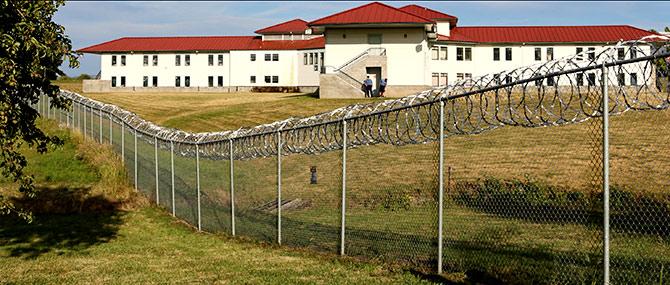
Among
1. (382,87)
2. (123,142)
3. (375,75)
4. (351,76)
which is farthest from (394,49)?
(123,142)

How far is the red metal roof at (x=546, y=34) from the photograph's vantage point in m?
64.5

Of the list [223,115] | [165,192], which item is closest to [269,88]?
[223,115]

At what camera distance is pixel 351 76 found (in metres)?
50.9

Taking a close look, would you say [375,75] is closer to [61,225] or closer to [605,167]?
[61,225]

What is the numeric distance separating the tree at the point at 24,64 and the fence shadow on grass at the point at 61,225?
97.8 inches

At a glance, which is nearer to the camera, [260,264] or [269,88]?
[260,264]

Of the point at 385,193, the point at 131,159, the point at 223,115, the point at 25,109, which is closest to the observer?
the point at 25,109

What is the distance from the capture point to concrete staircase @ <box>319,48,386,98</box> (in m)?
49.0

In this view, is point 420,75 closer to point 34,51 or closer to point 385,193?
point 385,193

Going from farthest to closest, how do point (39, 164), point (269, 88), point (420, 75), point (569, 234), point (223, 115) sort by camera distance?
point (269, 88) → point (420, 75) → point (223, 115) → point (39, 164) → point (569, 234)

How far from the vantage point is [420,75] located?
53.2 metres

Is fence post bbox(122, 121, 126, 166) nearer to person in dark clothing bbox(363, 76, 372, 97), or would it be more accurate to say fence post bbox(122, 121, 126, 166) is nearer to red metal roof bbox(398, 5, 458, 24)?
person in dark clothing bbox(363, 76, 372, 97)

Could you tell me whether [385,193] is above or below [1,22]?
below

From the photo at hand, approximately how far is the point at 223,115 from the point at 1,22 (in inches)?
1239
